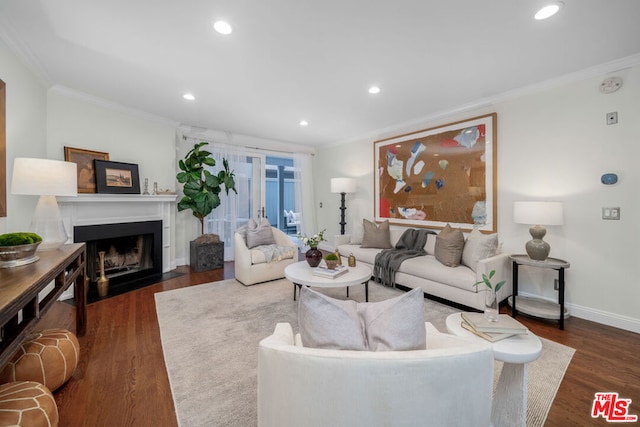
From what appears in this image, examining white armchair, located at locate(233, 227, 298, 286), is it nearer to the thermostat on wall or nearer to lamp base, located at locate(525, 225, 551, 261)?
lamp base, located at locate(525, 225, 551, 261)

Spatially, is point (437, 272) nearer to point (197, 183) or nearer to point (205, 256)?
point (205, 256)

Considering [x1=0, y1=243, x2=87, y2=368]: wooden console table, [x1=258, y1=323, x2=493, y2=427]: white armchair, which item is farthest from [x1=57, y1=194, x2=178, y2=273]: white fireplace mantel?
[x1=258, y1=323, x2=493, y2=427]: white armchair

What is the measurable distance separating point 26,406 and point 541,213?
3.94 meters

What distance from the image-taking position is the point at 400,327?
1000mm

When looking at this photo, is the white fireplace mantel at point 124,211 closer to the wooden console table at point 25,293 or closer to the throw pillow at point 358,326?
the wooden console table at point 25,293

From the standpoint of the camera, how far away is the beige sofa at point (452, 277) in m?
2.71

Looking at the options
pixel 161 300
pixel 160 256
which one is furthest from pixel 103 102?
pixel 161 300

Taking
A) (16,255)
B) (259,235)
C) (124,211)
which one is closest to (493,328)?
(16,255)

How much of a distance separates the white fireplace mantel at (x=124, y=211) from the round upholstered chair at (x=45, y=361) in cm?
201

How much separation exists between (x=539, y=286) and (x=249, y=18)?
13.0ft

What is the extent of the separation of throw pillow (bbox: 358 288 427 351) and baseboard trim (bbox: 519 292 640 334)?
2903mm

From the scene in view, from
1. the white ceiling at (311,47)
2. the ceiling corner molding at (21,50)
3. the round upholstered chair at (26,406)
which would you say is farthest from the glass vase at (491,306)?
the ceiling corner molding at (21,50)

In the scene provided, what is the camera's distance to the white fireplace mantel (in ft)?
10.5

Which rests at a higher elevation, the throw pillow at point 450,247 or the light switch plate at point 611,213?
the light switch plate at point 611,213
